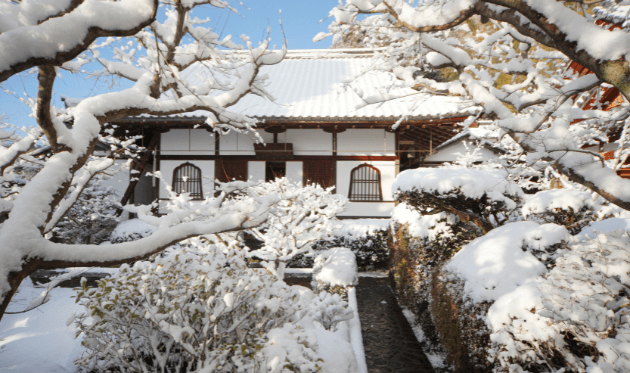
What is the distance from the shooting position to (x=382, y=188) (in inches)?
448

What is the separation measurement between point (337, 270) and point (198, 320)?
15.0 ft

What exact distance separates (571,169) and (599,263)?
80 centimetres

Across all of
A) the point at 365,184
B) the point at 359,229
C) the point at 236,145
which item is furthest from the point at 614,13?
the point at 236,145

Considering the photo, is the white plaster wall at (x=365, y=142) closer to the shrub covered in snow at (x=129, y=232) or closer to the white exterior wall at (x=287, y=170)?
the white exterior wall at (x=287, y=170)

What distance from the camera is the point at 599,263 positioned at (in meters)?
2.42

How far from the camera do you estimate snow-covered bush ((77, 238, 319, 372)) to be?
2.45 m

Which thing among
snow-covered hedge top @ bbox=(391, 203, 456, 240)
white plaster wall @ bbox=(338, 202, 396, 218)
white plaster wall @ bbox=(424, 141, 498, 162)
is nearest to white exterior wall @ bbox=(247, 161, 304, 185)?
white plaster wall @ bbox=(338, 202, 396, 218)

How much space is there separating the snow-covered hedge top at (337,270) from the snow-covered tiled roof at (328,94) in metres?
3.49

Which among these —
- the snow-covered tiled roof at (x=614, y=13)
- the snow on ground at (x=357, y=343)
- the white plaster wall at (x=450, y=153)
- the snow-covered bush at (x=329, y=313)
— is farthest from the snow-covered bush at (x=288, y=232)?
the white plaster wall at (x=450, y=153)

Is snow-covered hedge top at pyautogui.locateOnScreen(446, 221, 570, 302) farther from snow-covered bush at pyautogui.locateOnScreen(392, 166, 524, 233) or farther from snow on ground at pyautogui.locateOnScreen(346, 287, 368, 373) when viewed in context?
snow on ground at pyautogui.locateOnScreen(346, 287, 368, 373)

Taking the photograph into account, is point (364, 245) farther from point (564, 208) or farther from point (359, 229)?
point (564, 208)

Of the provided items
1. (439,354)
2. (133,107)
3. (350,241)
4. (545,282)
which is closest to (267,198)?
(133,107)

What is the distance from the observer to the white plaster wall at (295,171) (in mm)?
11586

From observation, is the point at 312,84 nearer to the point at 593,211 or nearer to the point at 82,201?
the point at 82,201
